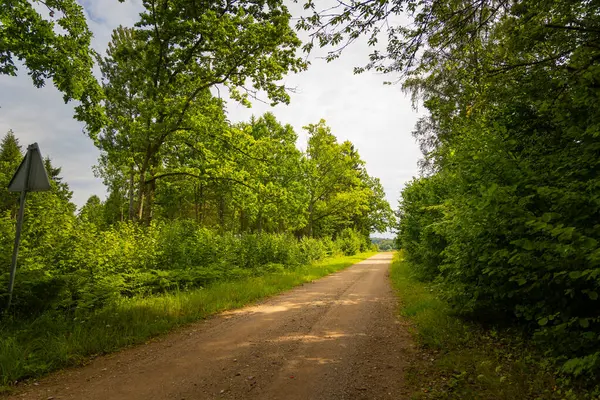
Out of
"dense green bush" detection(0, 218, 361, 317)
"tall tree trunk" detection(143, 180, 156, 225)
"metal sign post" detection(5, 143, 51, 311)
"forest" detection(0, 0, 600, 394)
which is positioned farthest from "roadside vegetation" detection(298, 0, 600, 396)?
"tall tree trunk" detection(143, 180, 156, 225)

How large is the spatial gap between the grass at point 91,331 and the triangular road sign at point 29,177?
240cm

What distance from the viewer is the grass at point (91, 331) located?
4.48 metres

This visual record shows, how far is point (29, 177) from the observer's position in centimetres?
583

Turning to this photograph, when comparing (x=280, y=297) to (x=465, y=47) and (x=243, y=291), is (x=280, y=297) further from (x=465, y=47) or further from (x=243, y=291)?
(x=465, y=47)

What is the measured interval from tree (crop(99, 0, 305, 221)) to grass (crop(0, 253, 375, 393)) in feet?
26.8

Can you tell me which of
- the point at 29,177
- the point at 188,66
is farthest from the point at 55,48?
the point at 188,66

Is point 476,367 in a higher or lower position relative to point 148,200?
lower

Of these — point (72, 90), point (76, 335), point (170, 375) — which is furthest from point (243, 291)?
point (72, 90)

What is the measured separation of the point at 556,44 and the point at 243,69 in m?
12.0

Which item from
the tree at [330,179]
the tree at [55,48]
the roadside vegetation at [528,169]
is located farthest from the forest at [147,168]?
the roadside vegetation at [528,169]

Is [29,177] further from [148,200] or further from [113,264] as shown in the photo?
[148,200]

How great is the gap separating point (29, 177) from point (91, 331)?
302cm

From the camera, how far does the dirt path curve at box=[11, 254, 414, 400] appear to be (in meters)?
3.87

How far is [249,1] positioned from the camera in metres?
13.2
